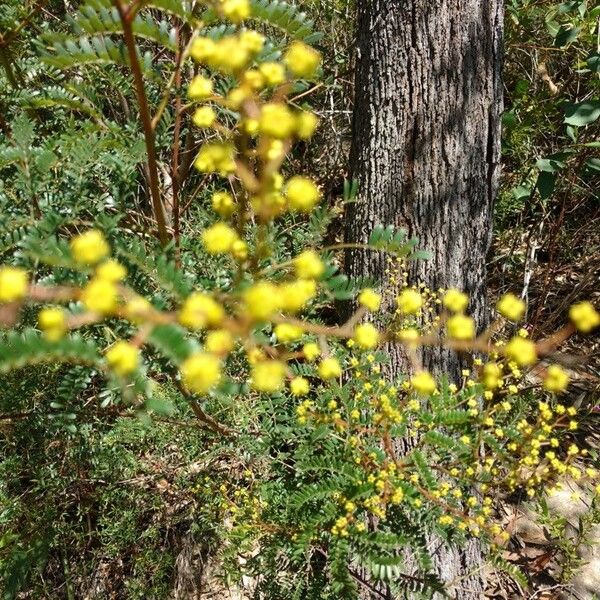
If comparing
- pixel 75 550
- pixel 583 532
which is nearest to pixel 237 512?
pixel 75 550

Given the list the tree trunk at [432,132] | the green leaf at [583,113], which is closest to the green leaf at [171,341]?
the tree trunk at [432,132]

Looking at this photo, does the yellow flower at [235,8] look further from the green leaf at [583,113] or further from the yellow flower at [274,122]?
the green leaf at [583,113]

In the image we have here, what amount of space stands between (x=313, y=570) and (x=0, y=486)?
50.7 inches

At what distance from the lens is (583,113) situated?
2186 millimetres

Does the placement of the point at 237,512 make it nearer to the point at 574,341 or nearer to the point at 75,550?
the point at 75,550

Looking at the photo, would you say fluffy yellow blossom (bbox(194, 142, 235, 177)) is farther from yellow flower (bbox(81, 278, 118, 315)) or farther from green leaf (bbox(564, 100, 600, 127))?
green leaf (bbox(564, 100, 600, 127))

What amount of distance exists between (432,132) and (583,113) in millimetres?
769

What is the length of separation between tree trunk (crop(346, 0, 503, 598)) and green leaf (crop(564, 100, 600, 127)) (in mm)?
494

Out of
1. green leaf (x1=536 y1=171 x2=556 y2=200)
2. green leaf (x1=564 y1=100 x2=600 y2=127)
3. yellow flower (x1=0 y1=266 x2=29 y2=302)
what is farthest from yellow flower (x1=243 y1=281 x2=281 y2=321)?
green leaf (x1=536 y1=171 x2=556 y2=200)

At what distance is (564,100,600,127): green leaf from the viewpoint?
7.13 ft

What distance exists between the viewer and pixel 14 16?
6.24ft

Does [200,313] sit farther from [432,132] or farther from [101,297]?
Answer: [432,132]

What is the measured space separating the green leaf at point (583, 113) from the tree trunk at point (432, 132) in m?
0.49

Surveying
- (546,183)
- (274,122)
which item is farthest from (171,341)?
(546,183)
